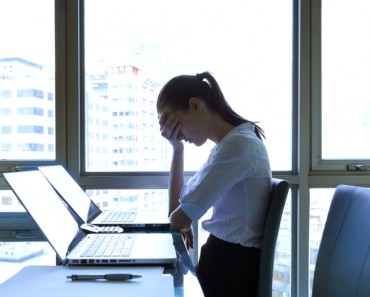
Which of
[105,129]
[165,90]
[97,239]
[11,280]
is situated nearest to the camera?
[11,280]

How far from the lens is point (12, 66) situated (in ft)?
6.30

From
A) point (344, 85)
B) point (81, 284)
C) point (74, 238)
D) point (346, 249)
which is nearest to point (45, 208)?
point (74, 238)

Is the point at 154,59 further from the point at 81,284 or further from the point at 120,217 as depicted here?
the point at 81,284

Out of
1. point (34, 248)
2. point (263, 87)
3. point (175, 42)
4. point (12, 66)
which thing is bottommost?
point (34, 248)

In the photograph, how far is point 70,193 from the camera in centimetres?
135

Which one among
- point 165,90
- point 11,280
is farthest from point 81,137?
point 11,280

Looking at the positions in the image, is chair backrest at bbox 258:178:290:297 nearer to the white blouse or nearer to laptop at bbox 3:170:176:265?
the white blouse

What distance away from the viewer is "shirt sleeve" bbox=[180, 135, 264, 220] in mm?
966

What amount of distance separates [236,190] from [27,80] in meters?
1.42

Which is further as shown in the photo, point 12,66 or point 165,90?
point 12,66

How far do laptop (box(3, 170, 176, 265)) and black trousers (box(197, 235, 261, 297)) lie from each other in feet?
0.49

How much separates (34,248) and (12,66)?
3.19ft

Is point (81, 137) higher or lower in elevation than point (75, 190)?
higher

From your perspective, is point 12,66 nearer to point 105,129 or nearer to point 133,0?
point 105,129
